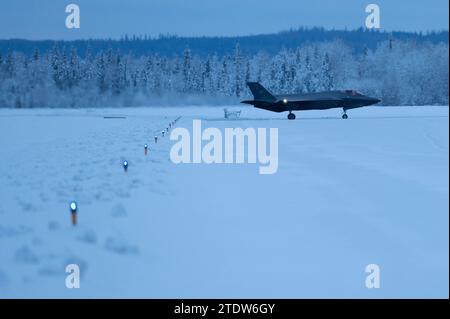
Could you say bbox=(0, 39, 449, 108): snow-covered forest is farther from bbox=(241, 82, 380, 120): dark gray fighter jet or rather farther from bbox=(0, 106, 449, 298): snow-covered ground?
bbox=(0, 106, 449, 298): snow-covered ground

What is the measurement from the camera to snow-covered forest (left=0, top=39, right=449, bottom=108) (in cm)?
4259

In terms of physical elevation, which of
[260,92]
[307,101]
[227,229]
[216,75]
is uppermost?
[216,75]

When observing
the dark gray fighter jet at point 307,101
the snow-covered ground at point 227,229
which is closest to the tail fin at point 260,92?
the dark gray fighter jet at point 307,101

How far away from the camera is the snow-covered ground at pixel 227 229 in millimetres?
5176

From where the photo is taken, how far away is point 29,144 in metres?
22.5

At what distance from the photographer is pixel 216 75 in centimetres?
10544

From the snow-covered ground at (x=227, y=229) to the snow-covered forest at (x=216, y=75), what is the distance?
23.9 meters

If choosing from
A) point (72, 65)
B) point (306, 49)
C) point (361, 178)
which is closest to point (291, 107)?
point (72, 65)

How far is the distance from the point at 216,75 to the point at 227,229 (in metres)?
100

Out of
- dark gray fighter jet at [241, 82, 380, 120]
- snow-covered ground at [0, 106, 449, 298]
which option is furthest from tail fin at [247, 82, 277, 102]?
snow-covered ground at [0, 106, 449, 298]

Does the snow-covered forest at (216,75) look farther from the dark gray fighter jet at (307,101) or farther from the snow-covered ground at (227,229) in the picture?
the snow-covered ground at (227,229)

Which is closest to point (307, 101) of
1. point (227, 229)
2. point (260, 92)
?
point (260, 92)

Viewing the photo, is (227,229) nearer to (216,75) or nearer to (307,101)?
(307,101)

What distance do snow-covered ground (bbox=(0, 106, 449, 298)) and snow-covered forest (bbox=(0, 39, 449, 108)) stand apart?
23.9m
